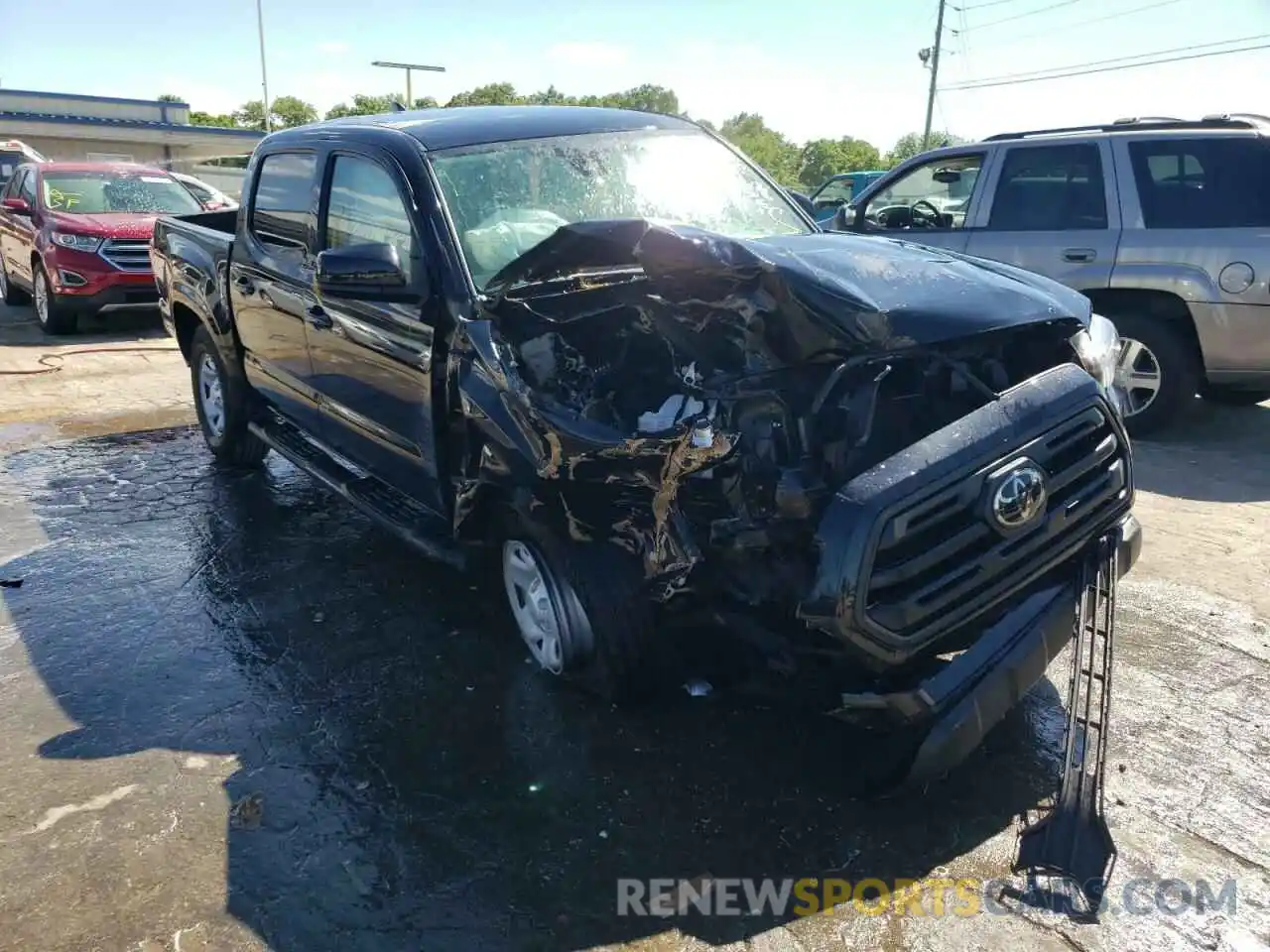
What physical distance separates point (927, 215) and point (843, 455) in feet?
17.3

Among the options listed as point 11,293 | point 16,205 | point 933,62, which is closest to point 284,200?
point 16,205

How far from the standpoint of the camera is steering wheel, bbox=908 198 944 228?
7.41m

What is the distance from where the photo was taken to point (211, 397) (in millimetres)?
6289

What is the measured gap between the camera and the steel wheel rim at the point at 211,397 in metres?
6.06

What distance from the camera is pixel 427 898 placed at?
260cm

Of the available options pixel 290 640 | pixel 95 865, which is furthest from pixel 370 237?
pixel 95 865

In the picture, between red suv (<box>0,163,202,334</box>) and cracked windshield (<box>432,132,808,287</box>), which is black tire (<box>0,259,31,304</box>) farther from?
cracked windshield (<box>432,132,808,287</box>)

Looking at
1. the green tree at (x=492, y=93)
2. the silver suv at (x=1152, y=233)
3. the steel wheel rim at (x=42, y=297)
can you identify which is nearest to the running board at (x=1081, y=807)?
the silver suv at (x=1152, y=233)

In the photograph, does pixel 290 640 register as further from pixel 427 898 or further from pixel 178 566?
pixel 427 898

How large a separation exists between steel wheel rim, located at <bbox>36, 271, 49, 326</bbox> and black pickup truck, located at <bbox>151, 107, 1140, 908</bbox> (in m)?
8.69

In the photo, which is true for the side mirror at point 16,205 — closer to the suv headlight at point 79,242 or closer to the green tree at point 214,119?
the suv headlight at point 79,242

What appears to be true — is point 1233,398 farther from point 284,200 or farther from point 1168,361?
point 284,200

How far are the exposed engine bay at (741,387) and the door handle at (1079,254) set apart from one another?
375 cm

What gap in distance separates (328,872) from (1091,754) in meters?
2.15
